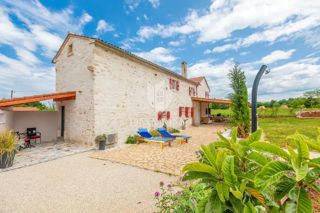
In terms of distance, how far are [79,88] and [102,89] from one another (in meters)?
1.53

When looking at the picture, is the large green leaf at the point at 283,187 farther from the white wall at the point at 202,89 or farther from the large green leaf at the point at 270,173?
the white wall at the point at 202,89

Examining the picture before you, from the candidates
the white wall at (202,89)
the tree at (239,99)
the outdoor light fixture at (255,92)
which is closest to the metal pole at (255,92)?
the outdoor light fixture at (255,92)

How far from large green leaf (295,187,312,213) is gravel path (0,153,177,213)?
315cm

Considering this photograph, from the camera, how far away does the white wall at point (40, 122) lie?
10.6 metres

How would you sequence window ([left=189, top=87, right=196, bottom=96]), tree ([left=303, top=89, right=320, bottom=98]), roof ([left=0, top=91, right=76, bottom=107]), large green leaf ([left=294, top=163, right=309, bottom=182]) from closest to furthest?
large green leaf ([left=294, top=163, right=309, bottom=182])
roof ([left=0, top=91, right=76, bottom=107])
window ([left=189, top=87, right=196, bottom=96])
tree ([left=303, top=89, right=320, bottom=98])

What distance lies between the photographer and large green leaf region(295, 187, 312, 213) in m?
0.88

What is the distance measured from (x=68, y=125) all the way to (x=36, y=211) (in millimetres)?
8110

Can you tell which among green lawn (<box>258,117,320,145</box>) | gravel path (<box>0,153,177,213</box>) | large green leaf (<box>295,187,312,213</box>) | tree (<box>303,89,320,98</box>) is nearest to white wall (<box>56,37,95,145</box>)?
gravel path (<box>0,153,177,213</box>)

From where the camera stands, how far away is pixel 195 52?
19.5m

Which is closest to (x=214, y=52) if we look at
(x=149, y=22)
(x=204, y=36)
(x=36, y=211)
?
(x=204, y=36)

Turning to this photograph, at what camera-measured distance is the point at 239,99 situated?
11156 mm

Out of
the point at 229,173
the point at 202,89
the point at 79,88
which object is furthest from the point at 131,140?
the point at 202,89

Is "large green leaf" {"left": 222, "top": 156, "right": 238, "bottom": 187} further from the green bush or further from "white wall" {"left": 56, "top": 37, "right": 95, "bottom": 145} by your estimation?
"white wall" {"left": 56, "top": 37, "right": 95, "bottom": 145}

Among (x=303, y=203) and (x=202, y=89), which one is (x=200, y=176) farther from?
(x=202, y=89)
